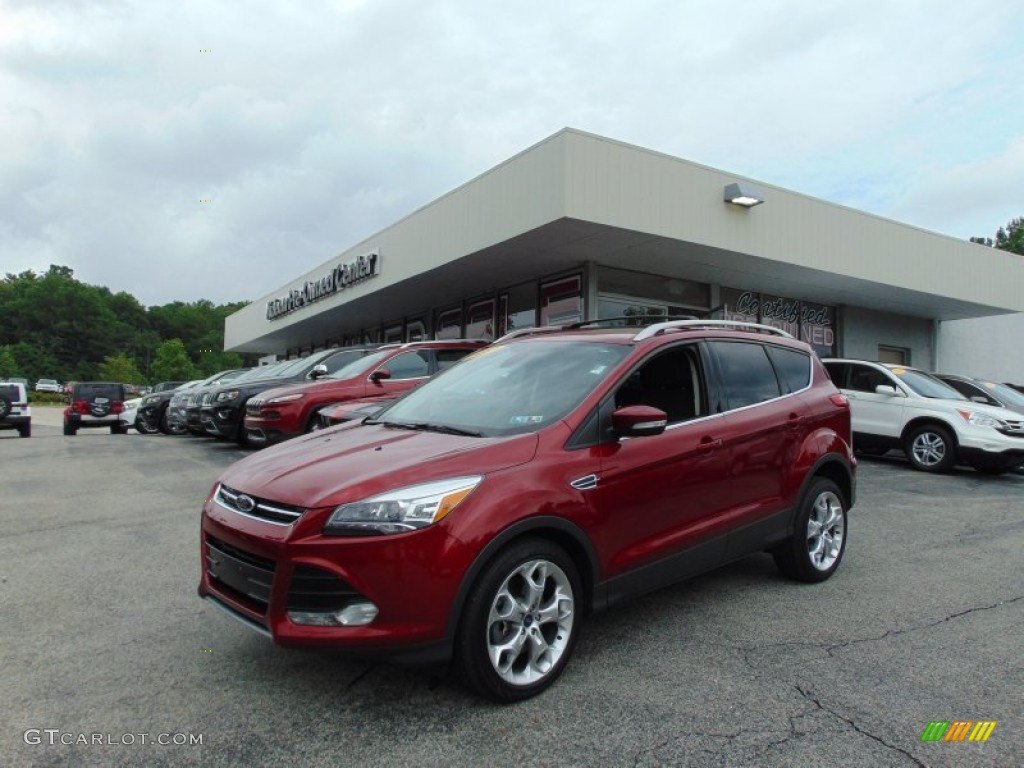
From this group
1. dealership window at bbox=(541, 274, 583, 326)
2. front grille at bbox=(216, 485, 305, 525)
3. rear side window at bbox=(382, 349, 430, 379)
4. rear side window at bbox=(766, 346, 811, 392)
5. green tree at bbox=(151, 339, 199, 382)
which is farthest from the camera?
green tree at bbox=(151, 339, 199, 382)

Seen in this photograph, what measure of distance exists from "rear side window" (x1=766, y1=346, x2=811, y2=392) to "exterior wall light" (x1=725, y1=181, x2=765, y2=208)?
8079 millimetres

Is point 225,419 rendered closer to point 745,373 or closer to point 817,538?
point 745,373

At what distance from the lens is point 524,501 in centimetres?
291

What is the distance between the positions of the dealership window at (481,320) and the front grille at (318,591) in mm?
14096

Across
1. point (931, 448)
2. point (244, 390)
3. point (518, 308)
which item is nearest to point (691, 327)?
point (931, 448)

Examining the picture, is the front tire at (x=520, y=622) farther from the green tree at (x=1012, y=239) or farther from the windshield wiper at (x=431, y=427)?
the green tree at (x=1012, y=239)

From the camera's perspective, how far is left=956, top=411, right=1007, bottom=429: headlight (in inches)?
389

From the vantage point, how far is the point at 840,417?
502 centimetres

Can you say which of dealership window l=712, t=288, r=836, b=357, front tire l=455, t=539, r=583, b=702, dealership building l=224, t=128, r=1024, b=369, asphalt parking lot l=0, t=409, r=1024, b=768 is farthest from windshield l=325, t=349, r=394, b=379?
dealership window l=712, t=288, r=836, b=357

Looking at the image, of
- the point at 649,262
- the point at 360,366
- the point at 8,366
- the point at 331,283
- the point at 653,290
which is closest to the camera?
the point at 360,366

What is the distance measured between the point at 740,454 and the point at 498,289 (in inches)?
515

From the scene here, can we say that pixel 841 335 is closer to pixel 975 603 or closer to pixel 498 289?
pixel 498 289

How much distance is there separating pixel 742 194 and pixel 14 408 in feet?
61.5

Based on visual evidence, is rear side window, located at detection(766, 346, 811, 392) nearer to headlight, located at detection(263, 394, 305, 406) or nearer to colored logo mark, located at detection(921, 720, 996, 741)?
colored logo mark, located at detection(921, 720, 996, 741)
